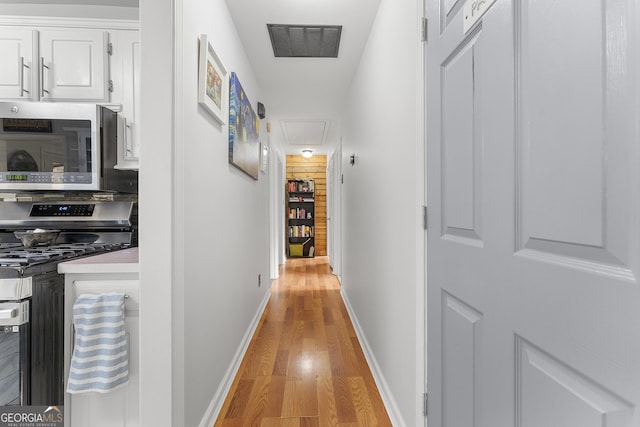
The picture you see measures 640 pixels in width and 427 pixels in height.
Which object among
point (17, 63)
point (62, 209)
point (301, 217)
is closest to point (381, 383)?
point (62, 209)

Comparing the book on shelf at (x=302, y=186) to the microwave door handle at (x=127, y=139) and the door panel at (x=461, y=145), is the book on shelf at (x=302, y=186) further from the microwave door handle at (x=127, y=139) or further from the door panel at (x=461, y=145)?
the door panel at (x=461, y=145)

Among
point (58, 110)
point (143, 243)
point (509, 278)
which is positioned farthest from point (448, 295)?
point (58, 110)

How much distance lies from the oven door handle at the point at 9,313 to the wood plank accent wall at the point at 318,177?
6702mm

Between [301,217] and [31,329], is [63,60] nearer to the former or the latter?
[31,329]

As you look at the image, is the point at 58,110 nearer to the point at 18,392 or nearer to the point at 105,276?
the point at 105,276

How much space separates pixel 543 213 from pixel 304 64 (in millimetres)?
2771

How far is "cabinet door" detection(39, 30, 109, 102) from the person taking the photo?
1.94 meters

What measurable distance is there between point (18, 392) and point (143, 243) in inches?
28.9

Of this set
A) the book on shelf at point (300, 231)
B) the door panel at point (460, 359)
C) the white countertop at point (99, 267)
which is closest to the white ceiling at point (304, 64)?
the white countertop at point (99, 267)

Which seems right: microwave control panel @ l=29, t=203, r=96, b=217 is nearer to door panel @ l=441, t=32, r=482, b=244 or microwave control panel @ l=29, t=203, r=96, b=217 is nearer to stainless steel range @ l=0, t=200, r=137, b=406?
stainless steel range @ l=0, t=200, r=137, b=406

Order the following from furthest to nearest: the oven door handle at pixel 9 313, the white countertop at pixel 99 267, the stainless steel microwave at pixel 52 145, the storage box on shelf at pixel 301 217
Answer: the storage box on shelf at pixel 301 217
the stainless steel microwave at pixel 52 145
the white countertop at pixel 99 267
the oven door handle at pixel 9 313

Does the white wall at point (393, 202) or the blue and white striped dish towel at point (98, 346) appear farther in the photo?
the white wall at point (393, 202)

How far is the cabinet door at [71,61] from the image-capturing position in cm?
194

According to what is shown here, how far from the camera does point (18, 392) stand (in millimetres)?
1155
